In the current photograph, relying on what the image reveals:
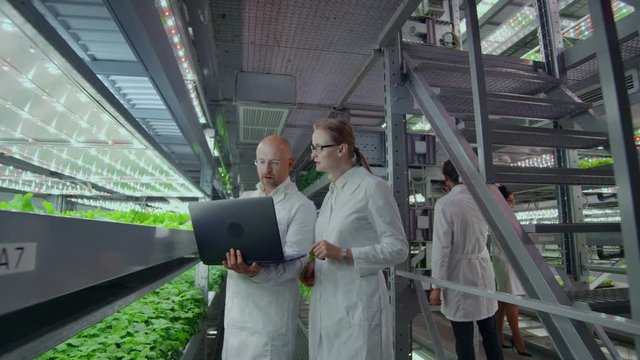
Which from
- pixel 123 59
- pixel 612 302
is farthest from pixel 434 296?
pixel 123 59

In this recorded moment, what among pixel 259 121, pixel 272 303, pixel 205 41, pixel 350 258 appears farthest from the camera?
pixel 259 121

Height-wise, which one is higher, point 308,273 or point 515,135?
point 515,135

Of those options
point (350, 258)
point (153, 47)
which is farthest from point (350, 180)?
point (153, 47)

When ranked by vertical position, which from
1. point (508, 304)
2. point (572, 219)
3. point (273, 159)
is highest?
point (273, 159)

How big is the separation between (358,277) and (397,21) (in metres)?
1.61

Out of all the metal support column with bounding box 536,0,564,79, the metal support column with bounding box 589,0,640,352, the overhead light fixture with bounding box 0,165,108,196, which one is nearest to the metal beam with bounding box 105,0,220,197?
the overhead light fixture with bounding box 0,165,108,196

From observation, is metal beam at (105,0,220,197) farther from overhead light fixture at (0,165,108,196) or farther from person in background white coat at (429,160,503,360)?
person in background white coat at (429,160,503,360)

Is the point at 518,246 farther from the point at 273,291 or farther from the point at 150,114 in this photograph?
the point at 150,114

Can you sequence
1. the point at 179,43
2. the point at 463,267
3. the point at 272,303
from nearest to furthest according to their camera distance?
the point at 272,303, the point at 179,43, the point at 463,267

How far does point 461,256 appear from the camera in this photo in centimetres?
265

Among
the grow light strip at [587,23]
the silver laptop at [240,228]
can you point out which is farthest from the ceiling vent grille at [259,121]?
the grow light strip at [587,23]

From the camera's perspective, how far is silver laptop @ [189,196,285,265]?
1.32m

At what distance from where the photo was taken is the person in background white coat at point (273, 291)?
5.29 ft

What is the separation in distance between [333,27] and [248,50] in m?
0.82
